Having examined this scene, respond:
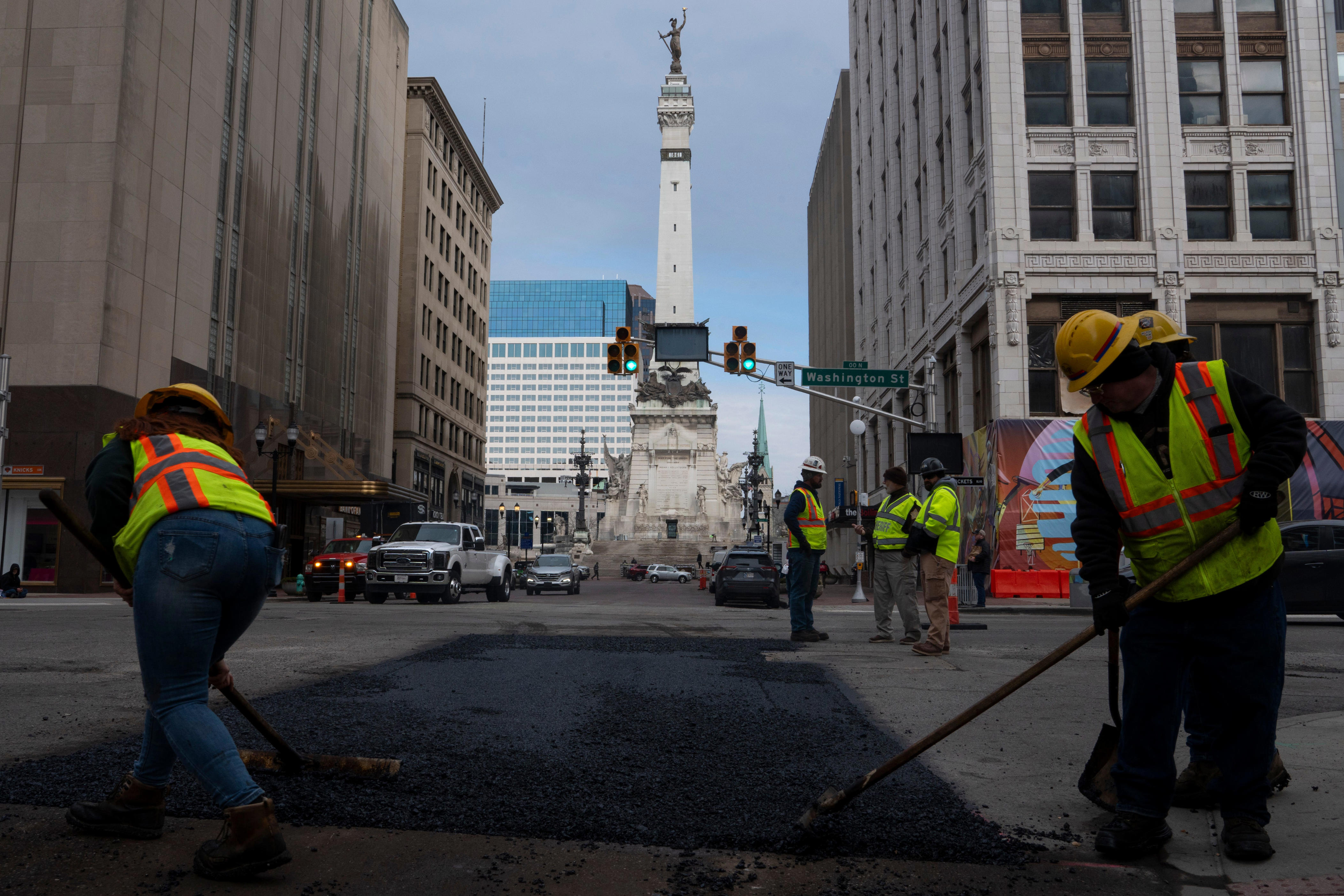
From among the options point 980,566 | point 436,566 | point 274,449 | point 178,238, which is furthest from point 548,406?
point 980,566

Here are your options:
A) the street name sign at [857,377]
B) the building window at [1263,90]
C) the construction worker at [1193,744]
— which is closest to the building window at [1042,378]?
the street name sign at [857,377]

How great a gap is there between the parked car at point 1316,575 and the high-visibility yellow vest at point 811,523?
834 centimetres

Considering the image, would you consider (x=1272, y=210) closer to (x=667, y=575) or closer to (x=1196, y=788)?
(x=1196, y=788)

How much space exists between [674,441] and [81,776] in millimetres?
81015

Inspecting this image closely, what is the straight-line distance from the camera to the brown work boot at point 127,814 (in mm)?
3492

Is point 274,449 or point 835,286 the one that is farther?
point 835,286

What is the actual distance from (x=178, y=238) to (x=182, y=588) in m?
35.3

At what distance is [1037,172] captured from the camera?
2512 cm

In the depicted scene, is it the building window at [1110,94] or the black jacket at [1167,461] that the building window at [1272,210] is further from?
the black jacket at [1167,461]

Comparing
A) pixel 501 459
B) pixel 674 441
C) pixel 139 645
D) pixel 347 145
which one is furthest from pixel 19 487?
pixel 501 459

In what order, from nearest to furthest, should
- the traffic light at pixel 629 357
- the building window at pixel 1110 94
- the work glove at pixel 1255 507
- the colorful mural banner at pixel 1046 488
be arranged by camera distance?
1. the work glove at pixel 1255 507
2. the traffic light at pixel 629 357
3. the colorful mural banner at pixel 1046 488
4. the building window at pixel 1110 94

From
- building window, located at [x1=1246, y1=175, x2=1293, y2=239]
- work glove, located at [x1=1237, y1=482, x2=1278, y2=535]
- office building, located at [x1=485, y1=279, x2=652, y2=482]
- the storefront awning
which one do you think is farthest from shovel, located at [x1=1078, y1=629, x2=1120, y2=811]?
office building, located at [x1=485, y1=279, x2=652, y2=482]

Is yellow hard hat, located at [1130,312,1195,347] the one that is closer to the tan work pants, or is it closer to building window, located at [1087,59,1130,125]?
the tan work pants

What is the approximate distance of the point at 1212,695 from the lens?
359 centimetres
